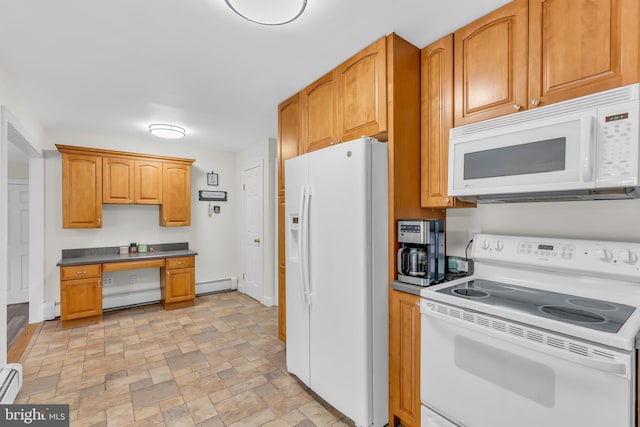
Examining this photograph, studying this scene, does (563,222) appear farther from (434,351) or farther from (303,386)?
(303,386)

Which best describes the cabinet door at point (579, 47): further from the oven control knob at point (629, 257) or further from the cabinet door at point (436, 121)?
the oven control knob at point (629, 257)

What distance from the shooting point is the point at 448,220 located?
88.8 inches

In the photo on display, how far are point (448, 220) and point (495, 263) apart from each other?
47cm

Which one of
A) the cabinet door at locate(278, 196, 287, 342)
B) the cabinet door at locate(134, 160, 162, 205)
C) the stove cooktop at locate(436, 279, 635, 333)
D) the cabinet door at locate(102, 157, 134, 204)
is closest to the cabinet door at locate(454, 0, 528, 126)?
the stove cooktop at locate(436, 279, 635, 333)

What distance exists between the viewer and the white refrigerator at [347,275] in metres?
1.85

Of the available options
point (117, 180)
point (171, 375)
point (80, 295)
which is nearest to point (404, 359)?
point (171, 375)

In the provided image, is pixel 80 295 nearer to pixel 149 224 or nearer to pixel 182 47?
pixel 149 224

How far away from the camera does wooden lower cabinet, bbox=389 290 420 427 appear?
181 centimetres

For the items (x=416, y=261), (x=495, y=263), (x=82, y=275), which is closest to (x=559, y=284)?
(x=495, y=263)

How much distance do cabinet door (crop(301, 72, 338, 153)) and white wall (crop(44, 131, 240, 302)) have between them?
299cm

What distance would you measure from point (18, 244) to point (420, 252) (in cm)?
630

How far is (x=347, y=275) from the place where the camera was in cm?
193

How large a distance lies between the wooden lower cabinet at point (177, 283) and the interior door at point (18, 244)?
8.00 feet

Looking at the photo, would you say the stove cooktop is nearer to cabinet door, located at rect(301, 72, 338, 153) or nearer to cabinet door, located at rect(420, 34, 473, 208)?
cabinet door, located at rect(420, 34, 473, 208)
